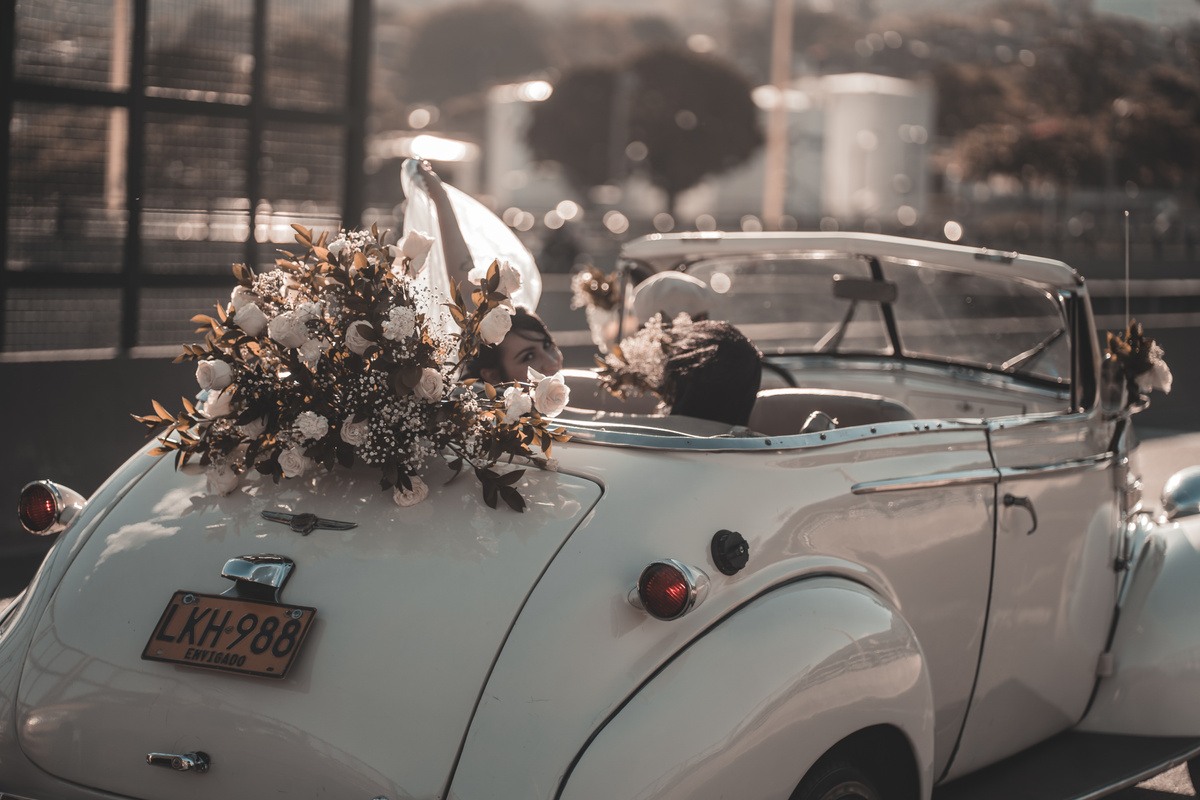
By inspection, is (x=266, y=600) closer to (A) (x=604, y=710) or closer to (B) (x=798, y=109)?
(A) (x=604, y=710)

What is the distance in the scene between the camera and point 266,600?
255 cm

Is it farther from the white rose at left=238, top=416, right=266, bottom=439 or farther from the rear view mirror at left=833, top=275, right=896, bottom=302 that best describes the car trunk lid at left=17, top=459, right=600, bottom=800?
the rear view mirror at left=833, top=275, right=896, bottom=302

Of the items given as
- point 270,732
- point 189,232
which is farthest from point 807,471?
point 189,232

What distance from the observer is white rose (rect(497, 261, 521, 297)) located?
2.88 metres

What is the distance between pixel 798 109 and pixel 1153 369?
104016 millimetres

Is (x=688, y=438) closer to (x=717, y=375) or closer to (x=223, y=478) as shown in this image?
(x=717, y=375)

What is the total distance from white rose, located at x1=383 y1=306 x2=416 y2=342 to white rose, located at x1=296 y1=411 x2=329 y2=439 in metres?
0.24

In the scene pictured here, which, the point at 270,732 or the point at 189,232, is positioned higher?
the point at 189,232

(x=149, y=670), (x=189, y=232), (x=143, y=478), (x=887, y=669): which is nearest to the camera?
(x=149, y=670)

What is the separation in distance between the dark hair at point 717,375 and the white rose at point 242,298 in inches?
45.1

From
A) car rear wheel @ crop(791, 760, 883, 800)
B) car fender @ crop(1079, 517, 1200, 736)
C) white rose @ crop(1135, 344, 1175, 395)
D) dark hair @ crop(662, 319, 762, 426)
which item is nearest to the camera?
car rear wheel @ crop(791, 760, 883, 800)

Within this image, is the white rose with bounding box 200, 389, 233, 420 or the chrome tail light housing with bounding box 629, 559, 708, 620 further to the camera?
the white rose with bounding box 200, 389, 233, 420

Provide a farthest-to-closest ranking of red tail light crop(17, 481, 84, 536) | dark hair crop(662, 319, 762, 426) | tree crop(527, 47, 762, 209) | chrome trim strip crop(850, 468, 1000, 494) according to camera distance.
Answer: tree crop(527, 47, 762, 209) → dark hair crop(662, 319, 762, 426) → red tail light crop(17, 481, 84, 536) → chrome trim strip crop(850, 468, 1000, 494)

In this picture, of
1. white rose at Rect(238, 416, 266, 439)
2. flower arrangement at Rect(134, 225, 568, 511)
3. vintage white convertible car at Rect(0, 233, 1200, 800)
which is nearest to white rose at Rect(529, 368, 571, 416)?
flower arrangement at Rect(134, 225, 568, 511)
